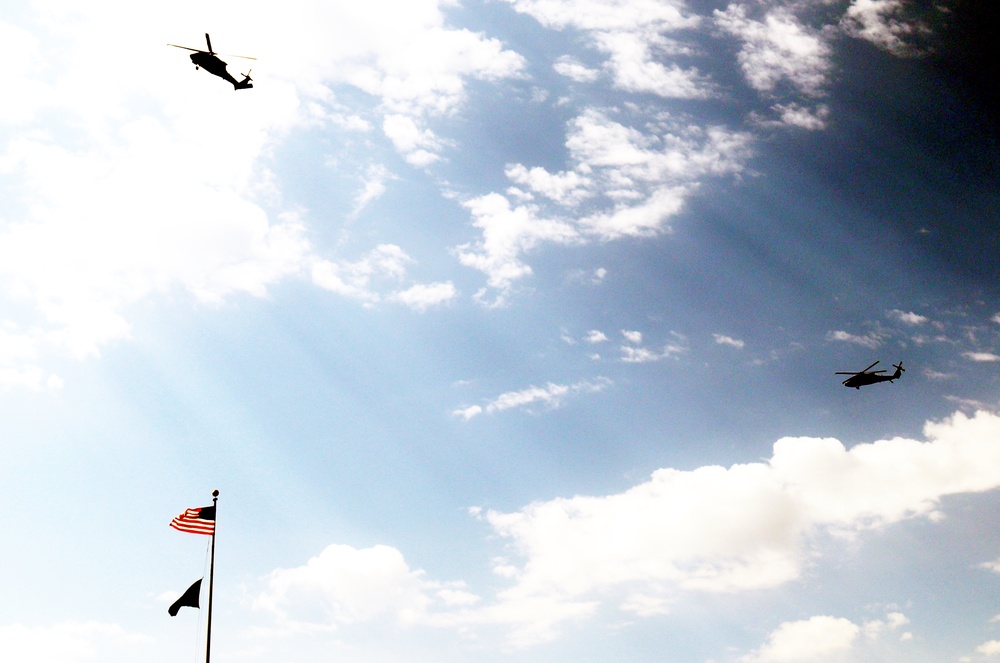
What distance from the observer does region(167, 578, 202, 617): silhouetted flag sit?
31922mm

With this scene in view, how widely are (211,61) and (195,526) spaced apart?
27198 mm

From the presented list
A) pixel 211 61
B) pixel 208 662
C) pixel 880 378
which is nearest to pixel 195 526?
pixel 208 662

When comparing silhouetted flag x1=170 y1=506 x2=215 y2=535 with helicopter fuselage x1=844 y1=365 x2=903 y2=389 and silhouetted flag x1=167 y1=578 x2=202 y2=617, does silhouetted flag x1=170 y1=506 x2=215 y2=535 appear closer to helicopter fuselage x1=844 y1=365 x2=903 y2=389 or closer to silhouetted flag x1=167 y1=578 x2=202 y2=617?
silhouetted flag x1=167 y1=578 x2=202 y2=617

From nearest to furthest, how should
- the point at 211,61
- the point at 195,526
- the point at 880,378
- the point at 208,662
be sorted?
1. the point at 208,662
2. the point at 195,526
3. the point at 211,61
4. the point at 880,378

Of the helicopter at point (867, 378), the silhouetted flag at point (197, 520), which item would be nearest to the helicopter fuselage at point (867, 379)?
the helicopter at point (867, 378)

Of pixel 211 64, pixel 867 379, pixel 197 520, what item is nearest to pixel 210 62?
pixel 211 64

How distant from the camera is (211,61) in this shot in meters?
41.2

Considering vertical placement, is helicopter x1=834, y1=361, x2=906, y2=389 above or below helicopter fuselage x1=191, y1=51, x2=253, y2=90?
below

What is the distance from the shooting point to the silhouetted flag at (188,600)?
1257 inches

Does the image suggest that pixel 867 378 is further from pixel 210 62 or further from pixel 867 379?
pixel 210 62

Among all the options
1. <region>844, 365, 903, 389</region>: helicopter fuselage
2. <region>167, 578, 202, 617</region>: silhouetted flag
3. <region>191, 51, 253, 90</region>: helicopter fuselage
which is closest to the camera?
<region>167, 578, 202, 617</region>: silhouetted flag

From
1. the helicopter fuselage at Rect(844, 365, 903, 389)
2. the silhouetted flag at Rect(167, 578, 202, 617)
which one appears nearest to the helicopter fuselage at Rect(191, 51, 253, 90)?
the silhouetted flag at Rect(167, 578, 202, 617)

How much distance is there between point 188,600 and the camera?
31984 mm

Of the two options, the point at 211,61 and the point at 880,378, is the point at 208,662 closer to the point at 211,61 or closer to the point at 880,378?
the point at 211,61
